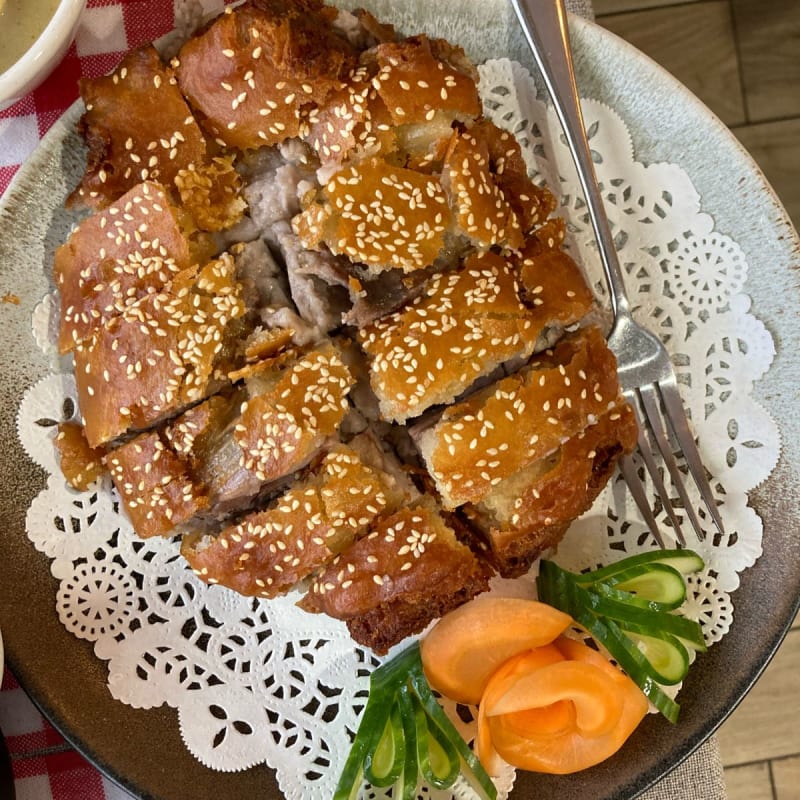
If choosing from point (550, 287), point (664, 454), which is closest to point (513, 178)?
point (550, 287)

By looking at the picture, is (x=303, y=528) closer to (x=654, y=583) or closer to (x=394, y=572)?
(x=394, y=572)

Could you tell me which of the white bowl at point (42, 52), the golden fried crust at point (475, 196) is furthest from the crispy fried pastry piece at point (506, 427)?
the white bowl at point (42, 52)

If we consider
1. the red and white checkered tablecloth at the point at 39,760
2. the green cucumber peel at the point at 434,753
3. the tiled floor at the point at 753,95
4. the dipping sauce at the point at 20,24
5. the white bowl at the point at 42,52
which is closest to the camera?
the white bowl at the point at 42,52

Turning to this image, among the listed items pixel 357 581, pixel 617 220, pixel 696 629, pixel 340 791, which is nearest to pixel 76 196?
pixel 357 581

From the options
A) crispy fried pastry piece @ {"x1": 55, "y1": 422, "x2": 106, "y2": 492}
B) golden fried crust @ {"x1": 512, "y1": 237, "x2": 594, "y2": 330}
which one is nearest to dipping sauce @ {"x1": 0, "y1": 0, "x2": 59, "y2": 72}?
crispy fried pastry piece @ {"x1": 55, "y1": 422, "x2": 106, "y2": 492}

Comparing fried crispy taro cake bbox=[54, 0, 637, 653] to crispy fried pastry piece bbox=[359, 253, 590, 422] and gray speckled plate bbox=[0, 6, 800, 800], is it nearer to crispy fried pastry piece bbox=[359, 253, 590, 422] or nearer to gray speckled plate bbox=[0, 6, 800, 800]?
crispy fried pastry piece bbox=[359, 253, 590, 422]

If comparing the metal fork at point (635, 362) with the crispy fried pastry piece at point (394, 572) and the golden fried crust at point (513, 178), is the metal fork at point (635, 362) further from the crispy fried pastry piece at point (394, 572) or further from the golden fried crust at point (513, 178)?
the crispy fried pastry piece at point (394, 572)

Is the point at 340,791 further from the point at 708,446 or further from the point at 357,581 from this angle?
the point at 708,446
